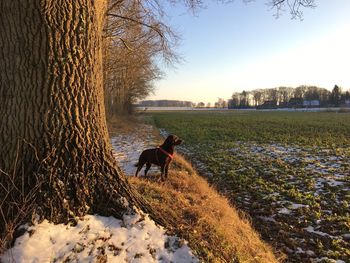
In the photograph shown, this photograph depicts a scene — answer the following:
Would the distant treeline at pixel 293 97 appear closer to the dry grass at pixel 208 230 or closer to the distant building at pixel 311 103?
the distant building at pixel 311 103

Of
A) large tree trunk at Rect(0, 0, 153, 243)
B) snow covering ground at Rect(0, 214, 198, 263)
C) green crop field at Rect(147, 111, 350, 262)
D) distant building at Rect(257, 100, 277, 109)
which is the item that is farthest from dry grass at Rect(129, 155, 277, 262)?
distant building at Rect(257, 100, 277, 109)

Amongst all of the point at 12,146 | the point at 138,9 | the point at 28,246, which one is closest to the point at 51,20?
the point at 12,146

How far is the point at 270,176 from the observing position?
33.7 feet

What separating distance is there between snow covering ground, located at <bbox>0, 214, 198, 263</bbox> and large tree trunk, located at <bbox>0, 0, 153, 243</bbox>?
0.63 feet

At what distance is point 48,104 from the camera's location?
3.36 metres

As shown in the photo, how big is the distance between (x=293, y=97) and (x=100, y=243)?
501ft

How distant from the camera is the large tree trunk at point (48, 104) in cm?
328

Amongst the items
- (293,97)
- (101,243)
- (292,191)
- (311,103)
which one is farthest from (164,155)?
(293,97)

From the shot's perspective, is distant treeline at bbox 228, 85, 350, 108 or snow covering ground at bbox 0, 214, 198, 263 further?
distant treeline at bbox 228, 85, 350, 108

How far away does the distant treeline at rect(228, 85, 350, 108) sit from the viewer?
372 feet

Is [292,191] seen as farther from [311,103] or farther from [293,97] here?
[293,97]

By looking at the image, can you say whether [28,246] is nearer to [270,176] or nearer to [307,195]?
[307,195]

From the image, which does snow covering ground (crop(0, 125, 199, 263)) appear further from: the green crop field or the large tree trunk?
the green crop field

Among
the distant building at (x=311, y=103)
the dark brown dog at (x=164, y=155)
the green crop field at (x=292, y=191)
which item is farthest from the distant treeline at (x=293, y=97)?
the dark brown dog at (x=164, y=155)
